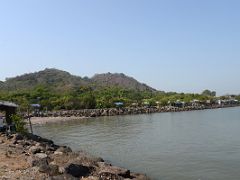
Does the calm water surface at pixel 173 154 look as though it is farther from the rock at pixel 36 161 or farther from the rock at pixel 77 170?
the rock at pixel 36 161

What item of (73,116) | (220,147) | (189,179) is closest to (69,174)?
(189,179)

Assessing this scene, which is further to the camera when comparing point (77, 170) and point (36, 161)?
point (36, 161)

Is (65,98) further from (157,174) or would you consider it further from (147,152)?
(157,174)

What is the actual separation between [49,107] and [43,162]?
85.5 metres

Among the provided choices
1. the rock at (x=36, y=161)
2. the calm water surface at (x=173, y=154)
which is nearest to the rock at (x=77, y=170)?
the rock at (x=36, y=161)

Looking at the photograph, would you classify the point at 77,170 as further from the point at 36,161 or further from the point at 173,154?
the point at 173,154

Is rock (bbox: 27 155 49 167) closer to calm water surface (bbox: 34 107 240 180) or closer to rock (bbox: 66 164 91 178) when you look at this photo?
rock (bbox: 66 164 91 178)

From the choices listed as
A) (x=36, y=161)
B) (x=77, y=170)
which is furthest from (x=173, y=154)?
(x=36, y=161)

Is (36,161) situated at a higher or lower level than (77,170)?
higher

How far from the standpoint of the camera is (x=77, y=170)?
1675 centimetres

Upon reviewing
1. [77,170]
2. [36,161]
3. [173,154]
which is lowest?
[173,154]

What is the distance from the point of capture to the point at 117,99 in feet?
350

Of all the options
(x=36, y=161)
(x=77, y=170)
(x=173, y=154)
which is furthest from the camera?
(x=173, y=154)

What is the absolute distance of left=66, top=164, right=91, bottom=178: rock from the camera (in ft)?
53.3
